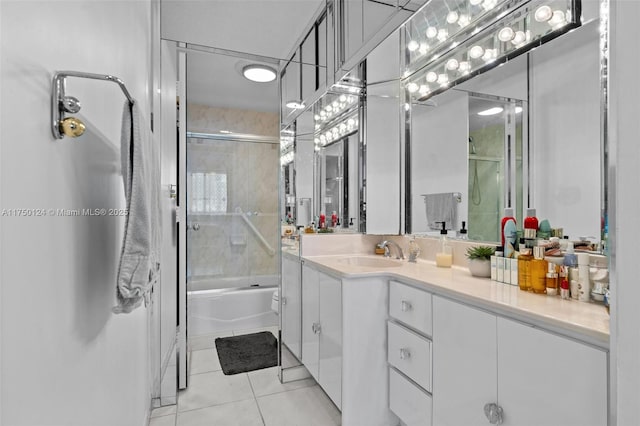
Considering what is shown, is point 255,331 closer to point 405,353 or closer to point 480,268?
point 405,353

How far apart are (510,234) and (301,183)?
5.13 ft

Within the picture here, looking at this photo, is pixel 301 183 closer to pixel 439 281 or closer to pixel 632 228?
pixel 439 281

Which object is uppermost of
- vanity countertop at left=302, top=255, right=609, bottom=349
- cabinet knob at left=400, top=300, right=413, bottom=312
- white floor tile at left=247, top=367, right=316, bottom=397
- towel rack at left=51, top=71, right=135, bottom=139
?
towel rack at left=51, top=71, right=135, bottom=139

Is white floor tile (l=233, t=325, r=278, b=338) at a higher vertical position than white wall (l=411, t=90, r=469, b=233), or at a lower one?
lower

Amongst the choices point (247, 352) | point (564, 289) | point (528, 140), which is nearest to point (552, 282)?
point (564, 289)

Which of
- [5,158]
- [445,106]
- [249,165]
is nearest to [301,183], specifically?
[445,106]

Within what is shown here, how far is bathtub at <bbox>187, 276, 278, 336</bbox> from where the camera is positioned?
3.35 metres

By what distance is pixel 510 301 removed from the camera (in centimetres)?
109

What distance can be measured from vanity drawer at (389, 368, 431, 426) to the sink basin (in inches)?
25.6

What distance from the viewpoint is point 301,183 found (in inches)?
104

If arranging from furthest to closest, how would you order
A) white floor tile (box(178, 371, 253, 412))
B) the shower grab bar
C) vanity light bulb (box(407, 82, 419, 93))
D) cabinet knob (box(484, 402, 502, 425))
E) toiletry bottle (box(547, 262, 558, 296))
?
the shower grab bar
vanity light bulb (box(407, 82, 419, 93))
white floor tile (box(178, 371, 253, 412))
toiletry bottle (box(547, 262, 558, 296))
cabinet knob (box(484, 402, 502, 425))

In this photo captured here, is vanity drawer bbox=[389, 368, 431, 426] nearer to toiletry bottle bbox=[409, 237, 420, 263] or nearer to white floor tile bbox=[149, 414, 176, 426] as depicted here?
toiletry bottle bbox=[409, 237, 420, 263]

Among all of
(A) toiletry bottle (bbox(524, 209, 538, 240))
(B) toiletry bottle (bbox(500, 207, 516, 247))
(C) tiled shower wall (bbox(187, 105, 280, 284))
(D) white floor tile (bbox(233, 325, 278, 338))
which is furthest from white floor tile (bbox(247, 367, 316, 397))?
(C) tiled shower wall (bbox(187, 105, 280, 284))

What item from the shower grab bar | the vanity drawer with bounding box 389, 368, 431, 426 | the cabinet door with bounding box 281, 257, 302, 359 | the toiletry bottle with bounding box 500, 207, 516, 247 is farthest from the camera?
the shower grab bar
